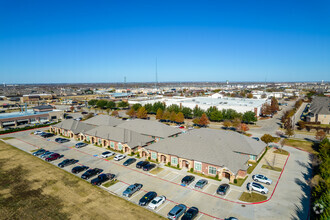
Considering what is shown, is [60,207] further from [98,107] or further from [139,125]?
[98,107]

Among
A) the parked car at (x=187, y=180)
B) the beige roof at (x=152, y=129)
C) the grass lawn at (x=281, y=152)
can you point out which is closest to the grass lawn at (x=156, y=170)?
the parked car at (x=187, y=180)

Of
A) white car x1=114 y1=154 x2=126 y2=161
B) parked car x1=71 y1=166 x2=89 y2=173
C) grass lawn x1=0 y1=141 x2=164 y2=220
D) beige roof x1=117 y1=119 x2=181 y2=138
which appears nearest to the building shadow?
grass lawn x1=0 y1=141 x2=164 y2=220

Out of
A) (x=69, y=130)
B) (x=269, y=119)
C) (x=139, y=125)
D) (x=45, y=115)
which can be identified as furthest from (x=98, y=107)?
(x=269, y=119)

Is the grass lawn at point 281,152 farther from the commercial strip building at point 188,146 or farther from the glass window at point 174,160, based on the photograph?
the glass window at point 174,160

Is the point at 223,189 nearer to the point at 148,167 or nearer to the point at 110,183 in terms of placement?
the point at 148,167

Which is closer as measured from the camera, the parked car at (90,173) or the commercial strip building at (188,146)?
the parked car at (90,173)

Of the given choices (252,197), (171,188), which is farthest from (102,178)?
(252,197)

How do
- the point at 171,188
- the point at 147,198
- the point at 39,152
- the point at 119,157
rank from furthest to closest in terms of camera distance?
the point at 39,152
the point at 119,157
the point at 171,188
the point at 147,198
